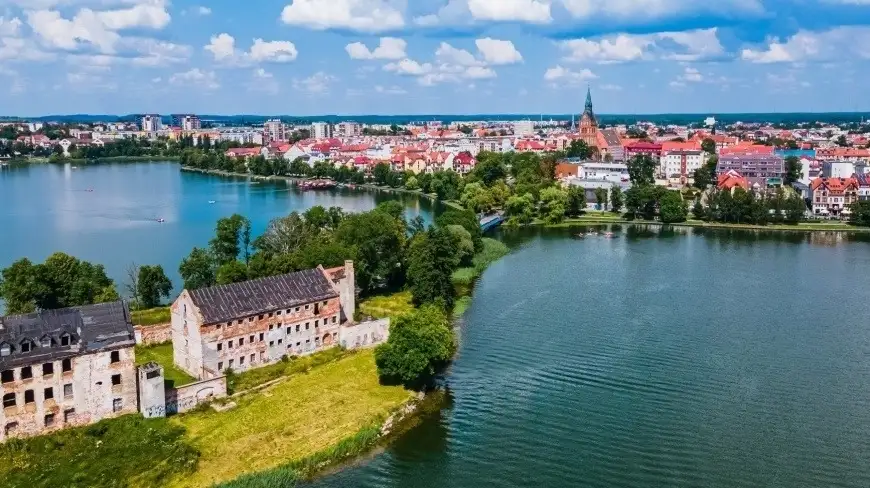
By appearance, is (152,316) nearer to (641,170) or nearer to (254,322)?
(254,322)

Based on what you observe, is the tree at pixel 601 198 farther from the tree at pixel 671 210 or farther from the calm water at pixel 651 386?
the calm water at pixel 651 386

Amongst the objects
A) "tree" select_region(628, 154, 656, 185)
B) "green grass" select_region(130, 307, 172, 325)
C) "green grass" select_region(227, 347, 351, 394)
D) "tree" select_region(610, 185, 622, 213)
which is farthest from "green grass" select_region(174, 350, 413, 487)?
"tree" select_region(628, 154, 656, 185)

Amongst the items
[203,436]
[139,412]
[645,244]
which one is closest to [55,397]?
[139,412]

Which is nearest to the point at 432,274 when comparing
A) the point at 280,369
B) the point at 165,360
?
the point at 280,369

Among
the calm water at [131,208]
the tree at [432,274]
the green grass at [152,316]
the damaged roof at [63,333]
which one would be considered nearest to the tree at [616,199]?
the calm water at [131,208]

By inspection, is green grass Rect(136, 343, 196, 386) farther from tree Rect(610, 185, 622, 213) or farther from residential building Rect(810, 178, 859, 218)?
residential building Rect(810, 178, 859, 218)

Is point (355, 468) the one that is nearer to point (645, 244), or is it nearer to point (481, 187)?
point (645, 244)
